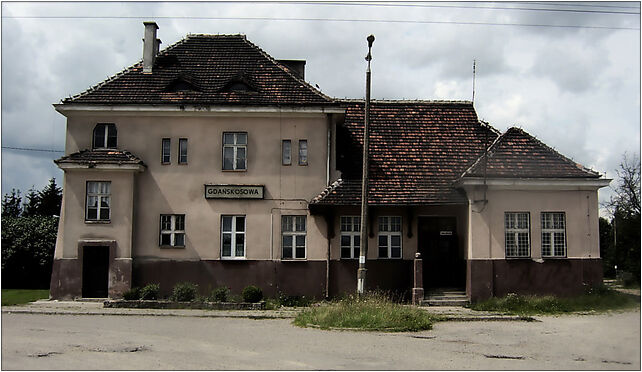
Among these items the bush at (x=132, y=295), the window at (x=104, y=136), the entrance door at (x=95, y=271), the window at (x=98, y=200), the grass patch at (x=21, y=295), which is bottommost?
the grass patch at (x=21, y=295)

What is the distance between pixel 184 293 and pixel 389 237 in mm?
7736

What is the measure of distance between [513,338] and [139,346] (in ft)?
28.7

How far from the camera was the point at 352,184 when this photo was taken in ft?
79.4

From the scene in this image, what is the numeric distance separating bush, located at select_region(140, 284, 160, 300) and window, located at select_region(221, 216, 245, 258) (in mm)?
2812

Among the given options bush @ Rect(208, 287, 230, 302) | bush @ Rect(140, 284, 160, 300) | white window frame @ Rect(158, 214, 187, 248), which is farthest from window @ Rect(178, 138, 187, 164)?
bush @ Rect(208, 287, 230, 302)

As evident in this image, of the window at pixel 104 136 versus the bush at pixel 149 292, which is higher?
the window at pixel 104 136

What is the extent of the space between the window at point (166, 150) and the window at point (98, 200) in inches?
86.2

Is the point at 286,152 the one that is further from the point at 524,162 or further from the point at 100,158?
the point at 524,162

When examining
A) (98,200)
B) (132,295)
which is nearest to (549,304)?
(132,295)

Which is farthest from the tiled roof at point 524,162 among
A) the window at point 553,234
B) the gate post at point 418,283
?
the gate post at point 418,283

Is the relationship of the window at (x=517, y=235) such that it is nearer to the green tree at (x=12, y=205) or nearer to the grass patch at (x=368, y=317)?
the grass patch at (x=368, y=317)

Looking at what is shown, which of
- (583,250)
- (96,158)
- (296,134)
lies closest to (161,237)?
(96,158)

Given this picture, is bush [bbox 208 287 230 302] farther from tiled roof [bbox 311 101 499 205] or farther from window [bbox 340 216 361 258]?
window [bbox 340 216 361 258]

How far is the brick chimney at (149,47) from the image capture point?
84.3 feet
